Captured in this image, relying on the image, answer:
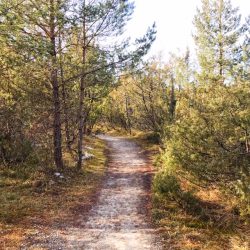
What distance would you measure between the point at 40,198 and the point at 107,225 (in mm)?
3710

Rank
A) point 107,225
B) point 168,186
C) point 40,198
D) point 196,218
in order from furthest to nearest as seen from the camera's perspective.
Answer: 1. point 40,198
2. point 168,186
3. point 196,218
4. point 107,225

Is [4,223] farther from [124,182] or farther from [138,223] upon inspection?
[124,182]

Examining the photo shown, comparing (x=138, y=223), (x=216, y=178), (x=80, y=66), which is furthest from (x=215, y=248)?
(x=80, y=66)

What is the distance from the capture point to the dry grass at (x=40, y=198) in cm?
1052

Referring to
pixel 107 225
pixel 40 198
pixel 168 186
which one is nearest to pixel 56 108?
pixel 40 198

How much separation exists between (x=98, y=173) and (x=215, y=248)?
10.5 m

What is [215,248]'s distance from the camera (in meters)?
9.21

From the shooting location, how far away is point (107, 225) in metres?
10.9

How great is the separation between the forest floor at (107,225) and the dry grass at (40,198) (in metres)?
0.13

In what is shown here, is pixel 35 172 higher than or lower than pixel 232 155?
lower

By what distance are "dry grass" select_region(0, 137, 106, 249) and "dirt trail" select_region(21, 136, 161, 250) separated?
23.7 inches

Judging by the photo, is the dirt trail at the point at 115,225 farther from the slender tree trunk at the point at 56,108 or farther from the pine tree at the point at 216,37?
the pine tree at the point at 216,37

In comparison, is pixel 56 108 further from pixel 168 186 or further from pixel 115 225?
pixel 115 225

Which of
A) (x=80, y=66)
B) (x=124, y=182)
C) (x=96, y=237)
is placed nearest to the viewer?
(x=96, y=237)
